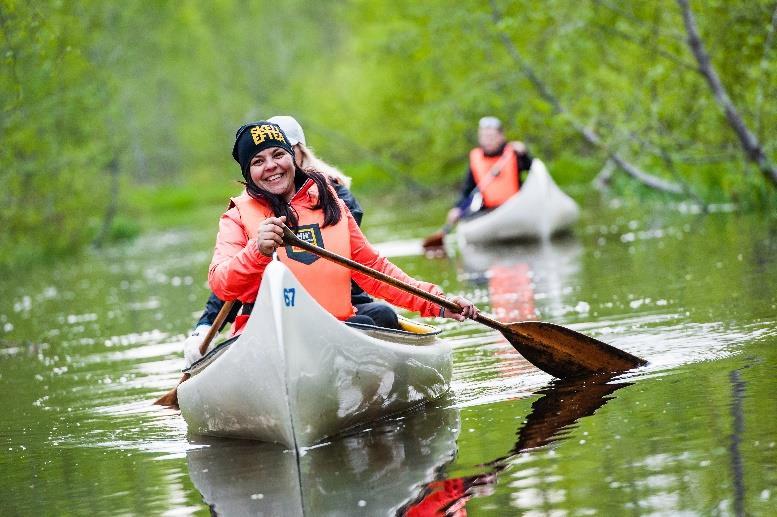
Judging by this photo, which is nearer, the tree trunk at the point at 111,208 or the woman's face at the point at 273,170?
the woman's face at the point at 273,170

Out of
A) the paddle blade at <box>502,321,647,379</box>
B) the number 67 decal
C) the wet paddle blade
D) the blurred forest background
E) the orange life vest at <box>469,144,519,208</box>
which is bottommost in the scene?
the paddle blade at <box>502,321,647,379</box>

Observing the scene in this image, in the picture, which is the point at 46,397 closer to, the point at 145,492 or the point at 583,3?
the point at 145,492

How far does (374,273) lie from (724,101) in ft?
23.9

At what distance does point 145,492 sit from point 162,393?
8.49ft

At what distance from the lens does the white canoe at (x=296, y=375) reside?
17.3 feet

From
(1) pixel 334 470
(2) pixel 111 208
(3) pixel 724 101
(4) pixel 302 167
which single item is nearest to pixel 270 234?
(1) pixel 334 470

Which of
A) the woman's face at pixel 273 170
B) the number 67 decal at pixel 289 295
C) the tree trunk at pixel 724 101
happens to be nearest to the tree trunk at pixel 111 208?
the tree trunk at pixel 724 101

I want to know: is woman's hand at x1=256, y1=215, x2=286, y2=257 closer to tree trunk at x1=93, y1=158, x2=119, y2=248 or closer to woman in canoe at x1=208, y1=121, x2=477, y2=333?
woman in canoe at x1=208, y1=121, x2=477, y2=333

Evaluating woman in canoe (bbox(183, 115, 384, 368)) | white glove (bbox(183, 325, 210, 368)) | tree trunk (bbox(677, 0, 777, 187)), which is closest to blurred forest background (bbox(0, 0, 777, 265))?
tree trunk (bbox(677, 0, 777, 187))

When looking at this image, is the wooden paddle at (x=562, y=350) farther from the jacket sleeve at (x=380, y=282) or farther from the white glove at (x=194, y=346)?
the white glove at (x=194, y=346)

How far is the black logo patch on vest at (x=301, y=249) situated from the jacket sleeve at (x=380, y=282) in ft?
0.98

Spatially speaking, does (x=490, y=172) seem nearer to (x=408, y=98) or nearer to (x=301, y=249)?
(x=301, y=249)

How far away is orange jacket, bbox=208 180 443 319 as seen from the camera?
18.5ft

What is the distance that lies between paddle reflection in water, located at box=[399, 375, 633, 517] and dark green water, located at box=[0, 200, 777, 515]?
0.04 ft
